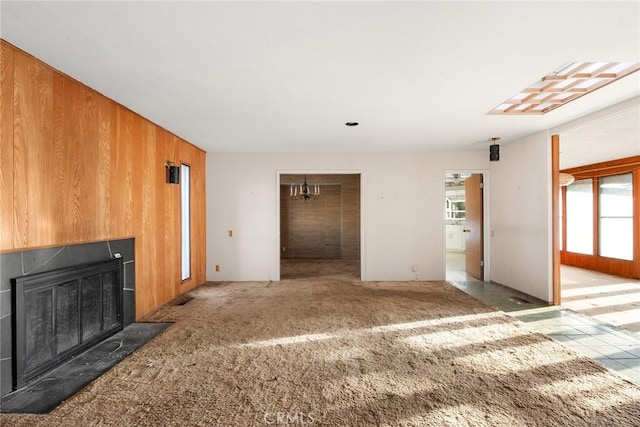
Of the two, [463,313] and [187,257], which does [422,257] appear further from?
[187,257]

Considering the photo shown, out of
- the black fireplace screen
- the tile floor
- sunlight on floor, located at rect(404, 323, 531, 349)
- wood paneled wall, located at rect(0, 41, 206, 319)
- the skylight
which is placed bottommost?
the tile floor

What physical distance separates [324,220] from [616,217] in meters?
7.18

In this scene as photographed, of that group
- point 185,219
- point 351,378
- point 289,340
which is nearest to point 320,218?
point 185,219

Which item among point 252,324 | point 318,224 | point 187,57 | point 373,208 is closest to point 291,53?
point 187,57

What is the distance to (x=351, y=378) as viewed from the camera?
2492 millimetres

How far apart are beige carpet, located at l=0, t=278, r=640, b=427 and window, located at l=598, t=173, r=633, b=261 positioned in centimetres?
501

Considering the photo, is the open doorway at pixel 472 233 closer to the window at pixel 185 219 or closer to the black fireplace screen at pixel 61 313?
the window at pixel 185 219

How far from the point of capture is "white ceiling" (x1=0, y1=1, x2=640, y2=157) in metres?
1.90

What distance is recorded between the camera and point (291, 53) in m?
2.39

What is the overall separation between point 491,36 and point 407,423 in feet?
8.79

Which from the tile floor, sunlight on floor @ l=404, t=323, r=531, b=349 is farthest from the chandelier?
sunlight on floor @ l=404, t=323, r=531, b=349

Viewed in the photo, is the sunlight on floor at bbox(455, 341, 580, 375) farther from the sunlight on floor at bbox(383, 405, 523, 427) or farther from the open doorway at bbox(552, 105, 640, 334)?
the open doorway at bbox(552, 105, 640, 334)

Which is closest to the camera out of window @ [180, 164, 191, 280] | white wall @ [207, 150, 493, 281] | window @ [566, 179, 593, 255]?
window @ [180, 164, 191, 280]

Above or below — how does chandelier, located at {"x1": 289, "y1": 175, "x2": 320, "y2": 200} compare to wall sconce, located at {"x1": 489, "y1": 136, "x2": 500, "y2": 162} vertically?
below
